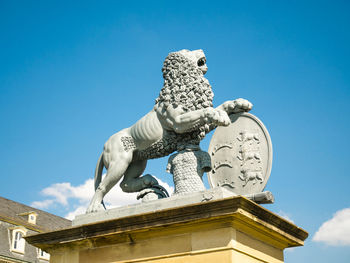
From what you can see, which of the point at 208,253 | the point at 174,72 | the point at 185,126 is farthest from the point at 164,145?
the point at 208,253

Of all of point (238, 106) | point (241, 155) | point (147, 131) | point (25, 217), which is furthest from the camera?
point (25, 217)

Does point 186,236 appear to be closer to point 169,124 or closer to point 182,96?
point 169,124

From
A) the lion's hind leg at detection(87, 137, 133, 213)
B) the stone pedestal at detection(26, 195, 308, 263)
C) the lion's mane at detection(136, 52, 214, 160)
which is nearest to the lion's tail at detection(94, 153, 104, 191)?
the lion's hind leg at detection(87, 137, 133, 213)

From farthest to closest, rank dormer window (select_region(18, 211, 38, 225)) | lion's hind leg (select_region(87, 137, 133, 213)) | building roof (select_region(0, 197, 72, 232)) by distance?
dormer window (select_region(18, 211, 38, 225)) → building roof (select_region(0, 197, 72, 232)) → lion's hind leg (select_region(87, 137, 133, 213))

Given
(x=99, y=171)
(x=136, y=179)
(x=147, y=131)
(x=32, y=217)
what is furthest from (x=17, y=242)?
(x=147, y=131)

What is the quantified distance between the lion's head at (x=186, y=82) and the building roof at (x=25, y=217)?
2432 cm

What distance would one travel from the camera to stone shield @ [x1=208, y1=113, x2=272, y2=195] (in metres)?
6.72

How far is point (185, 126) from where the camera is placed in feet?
22.4

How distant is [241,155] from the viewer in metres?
6.90

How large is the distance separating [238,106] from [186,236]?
2125 mm

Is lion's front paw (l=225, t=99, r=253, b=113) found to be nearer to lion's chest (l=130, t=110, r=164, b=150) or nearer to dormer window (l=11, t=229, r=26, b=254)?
lion's chest (l=130, t=110, r=164, b=150)

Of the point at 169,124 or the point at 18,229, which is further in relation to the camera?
the point at 18,229

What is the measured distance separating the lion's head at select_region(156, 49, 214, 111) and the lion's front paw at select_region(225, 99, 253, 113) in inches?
10.5

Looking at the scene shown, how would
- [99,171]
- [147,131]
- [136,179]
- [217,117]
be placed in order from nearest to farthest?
[217,117] < [147,131] < [136,179] < [99,171]
